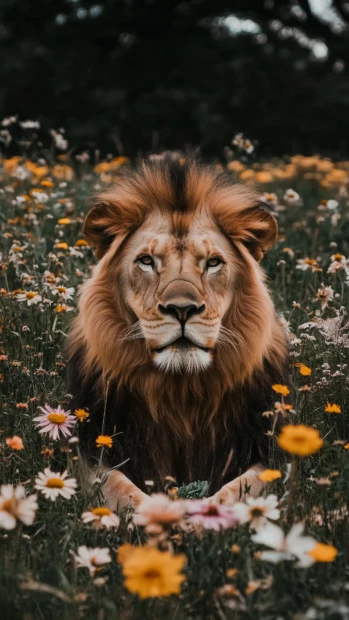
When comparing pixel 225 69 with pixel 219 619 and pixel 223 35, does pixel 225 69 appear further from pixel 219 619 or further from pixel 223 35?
pixel 219 619

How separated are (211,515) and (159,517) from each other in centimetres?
31

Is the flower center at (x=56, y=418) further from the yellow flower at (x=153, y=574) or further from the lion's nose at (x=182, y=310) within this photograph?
the yellow flower at (x=153, y=574)

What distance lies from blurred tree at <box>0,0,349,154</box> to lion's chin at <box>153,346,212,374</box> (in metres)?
9.13

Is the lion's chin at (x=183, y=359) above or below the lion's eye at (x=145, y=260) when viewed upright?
below

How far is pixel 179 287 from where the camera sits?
10.9 feet

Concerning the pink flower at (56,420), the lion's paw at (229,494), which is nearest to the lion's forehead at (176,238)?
the pink flower at (56,420)

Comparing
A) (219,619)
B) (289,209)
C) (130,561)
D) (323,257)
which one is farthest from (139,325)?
(289,209)

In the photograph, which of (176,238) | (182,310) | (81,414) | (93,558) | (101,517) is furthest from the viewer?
(176,238)

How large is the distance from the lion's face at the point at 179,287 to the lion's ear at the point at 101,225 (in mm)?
105

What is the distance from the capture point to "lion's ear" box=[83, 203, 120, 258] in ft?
12.4

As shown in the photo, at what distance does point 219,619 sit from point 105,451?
1183 millimetres

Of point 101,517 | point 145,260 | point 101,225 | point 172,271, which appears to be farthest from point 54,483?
point 101,225

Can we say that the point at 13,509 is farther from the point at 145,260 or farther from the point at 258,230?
the point at 258,230

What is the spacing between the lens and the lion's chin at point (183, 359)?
332 cm
